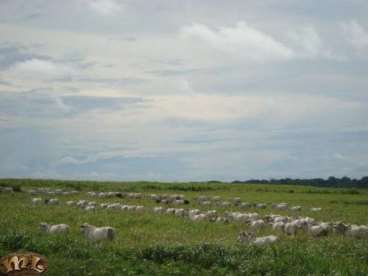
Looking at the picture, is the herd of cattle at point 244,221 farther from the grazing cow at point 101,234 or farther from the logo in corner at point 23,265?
the logo in corner at point 23,265

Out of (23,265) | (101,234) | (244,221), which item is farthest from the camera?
(244,221)

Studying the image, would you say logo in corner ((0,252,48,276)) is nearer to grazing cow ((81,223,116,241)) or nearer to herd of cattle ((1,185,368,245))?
herd of cattle ((1,185,368,245))

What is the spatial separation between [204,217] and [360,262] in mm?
14445

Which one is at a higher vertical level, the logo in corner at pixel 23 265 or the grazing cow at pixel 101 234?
the logo in corner at pixel 23 265

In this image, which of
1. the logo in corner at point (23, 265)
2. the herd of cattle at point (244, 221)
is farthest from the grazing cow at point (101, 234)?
the logo in corner at point (23, 265)

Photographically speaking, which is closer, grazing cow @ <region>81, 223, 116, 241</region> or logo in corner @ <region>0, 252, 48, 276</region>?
logo in corner @ <region>0, 252, 48, 276</region>

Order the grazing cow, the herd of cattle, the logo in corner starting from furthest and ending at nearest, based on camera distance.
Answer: the herd of cattle → the grazing cow → the logo in corner

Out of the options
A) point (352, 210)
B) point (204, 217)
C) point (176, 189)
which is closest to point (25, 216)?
point (204, 217)

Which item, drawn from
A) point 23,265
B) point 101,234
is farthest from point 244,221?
point 23,265

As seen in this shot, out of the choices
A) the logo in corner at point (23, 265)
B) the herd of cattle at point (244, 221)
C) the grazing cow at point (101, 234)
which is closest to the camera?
the logo in corner at point (23, 265)

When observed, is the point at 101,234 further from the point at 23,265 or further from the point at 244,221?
the point at 23,265

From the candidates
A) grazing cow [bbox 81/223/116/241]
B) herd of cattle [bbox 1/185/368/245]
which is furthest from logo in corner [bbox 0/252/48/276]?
grazing cow [bbox 81/223/116/241]

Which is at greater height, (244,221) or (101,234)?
(244,221)

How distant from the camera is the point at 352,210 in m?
38.2
